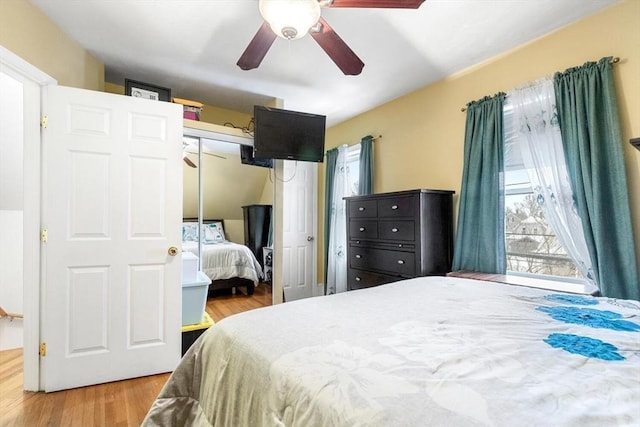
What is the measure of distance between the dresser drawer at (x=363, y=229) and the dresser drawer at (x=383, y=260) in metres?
0.12

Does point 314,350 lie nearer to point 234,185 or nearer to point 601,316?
point 601,316

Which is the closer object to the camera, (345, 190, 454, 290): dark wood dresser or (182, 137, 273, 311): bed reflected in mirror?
(345, 190, 454, 290): dark wood dresser

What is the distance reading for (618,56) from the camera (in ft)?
6.24

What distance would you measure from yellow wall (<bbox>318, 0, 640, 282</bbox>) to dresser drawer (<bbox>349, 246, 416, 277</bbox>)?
2.41ft

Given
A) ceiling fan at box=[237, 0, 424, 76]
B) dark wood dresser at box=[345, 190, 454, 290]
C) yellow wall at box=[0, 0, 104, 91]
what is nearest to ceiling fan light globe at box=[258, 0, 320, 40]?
ceiling fan at box=[237, 0, 424, 76]

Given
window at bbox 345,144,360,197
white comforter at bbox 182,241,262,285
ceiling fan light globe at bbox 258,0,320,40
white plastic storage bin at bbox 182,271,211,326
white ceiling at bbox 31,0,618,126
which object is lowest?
white plastic storage bin at bbox 182,271,211,326

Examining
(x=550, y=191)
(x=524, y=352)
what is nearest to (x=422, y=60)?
(x=550, y=191)

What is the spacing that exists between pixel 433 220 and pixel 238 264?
2.11m

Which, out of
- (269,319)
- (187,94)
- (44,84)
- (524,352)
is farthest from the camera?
(187,94)

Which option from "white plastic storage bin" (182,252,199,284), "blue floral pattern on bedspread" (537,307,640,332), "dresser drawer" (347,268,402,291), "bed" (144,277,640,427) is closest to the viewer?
"bed" (144,277,640,427)

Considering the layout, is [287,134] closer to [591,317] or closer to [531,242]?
[531,242]

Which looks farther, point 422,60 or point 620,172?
point 422,60

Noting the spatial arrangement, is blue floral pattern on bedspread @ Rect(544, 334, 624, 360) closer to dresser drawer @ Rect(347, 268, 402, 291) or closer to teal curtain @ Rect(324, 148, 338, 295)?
dresser drawer @ Rect(347, 268, 402, 291)

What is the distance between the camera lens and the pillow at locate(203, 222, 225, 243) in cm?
318
